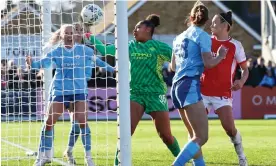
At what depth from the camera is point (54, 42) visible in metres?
11.5

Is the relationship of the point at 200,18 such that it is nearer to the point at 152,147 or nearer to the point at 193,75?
the point at 193,75

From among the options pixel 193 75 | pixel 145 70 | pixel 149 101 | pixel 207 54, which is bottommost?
pixel 149 101

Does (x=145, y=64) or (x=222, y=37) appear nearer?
(x=145, y=64)

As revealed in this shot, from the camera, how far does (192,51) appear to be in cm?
923

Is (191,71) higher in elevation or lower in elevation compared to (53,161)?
higher

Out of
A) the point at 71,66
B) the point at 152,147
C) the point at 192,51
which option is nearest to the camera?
the point at 192,51

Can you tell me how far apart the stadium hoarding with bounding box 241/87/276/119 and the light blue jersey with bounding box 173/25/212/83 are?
17.7 meters

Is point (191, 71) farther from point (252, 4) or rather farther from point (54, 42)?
point (252, 4)

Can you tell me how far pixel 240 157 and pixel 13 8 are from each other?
564cm

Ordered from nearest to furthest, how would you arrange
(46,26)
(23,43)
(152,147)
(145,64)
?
1. (145,64)
2. (46,26)
3. (23,43)
4. (152,147)

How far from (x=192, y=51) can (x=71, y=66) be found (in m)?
2.62

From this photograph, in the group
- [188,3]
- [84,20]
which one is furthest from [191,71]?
[188,3]

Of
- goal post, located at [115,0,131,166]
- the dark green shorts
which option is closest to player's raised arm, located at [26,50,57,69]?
the dark green shorts

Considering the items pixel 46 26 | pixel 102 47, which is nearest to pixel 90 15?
pixel 102 47
